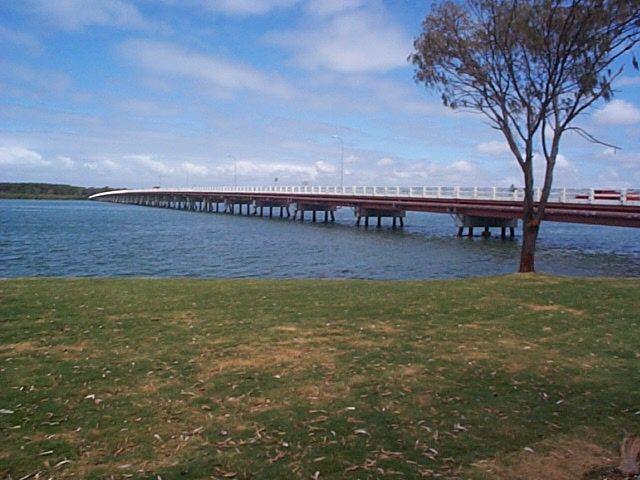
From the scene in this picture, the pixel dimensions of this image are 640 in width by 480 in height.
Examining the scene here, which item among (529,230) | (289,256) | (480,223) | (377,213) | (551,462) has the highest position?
(529,230)

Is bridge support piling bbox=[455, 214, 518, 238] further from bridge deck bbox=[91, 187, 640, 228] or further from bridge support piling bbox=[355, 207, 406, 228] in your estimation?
bridge support piling bbox=[355, 207, 406, 228]

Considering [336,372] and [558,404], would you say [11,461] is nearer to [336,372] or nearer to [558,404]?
[336,372]

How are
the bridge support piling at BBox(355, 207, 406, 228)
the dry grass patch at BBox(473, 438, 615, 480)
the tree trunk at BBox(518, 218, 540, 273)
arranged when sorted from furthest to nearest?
the bridge support piling at BBox(355, 207, 406, 228) → the tree trunk at BBox(518, 218, 540, 273) → the dry grass patch at BBox(473, 438, 615, 480)

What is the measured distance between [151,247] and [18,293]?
1091 inches

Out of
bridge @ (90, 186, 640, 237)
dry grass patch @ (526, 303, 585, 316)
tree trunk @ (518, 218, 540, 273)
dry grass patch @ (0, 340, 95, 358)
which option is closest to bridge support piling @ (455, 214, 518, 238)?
bridge @ (90, 186, 640, 237)

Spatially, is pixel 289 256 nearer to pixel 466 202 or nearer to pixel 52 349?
pixel 466 202

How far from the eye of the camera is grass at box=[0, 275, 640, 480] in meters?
Result: 4.80

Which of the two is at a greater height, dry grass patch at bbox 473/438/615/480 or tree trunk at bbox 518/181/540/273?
tree trunk at bbox 518/181/540/273

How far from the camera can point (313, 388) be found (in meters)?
6.45

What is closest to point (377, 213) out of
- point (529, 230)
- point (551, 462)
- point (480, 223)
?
point (480, 223)

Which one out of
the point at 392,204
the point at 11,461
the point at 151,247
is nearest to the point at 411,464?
the point at 11,461

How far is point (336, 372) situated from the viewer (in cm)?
705

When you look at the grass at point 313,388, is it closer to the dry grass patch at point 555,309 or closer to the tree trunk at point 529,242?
the dry grass patch at point 555,309

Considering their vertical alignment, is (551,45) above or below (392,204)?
above
